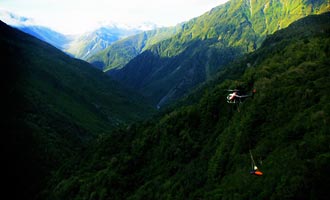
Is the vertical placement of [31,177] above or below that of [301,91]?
below

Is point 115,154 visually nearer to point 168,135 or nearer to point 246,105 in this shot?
point 168,135

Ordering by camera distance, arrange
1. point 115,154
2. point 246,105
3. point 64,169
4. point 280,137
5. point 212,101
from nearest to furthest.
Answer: point 280,137, point 246,105, point 212,101, point 115,154, point 64,169

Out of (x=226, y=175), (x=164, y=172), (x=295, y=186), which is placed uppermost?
(x=295, y=186)

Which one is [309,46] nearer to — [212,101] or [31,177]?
[212,101]

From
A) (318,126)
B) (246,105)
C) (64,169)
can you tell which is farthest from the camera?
(64,169)

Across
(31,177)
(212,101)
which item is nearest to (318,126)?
(212,101)

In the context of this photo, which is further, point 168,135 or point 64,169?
point 64,169

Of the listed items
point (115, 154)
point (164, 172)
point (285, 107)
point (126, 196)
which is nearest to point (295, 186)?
point (285, 107)
